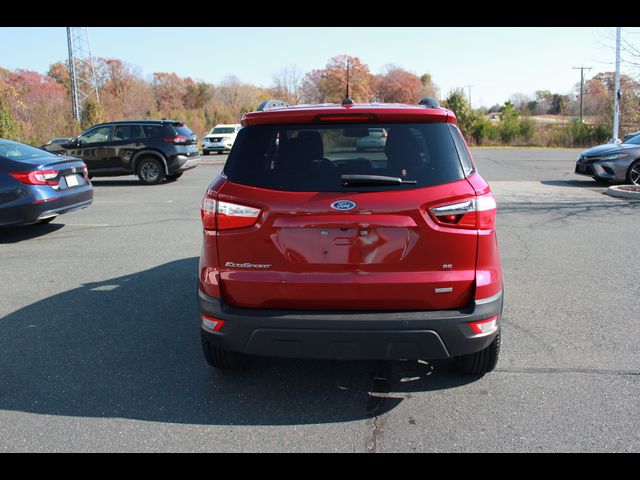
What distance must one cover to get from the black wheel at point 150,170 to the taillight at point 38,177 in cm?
778

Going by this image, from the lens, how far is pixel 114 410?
3.44m

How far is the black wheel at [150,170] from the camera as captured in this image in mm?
16234

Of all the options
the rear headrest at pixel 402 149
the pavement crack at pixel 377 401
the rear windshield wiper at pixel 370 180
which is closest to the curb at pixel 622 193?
the pavement crack at pixel 377 401

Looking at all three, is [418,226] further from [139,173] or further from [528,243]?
[139,173]

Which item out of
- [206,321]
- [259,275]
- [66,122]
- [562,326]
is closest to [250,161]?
[259,275]

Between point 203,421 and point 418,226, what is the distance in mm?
1690

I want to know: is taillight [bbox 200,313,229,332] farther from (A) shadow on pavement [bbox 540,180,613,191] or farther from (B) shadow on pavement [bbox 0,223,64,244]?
(A) shadow on pavement [bbox 540,180,613,191]

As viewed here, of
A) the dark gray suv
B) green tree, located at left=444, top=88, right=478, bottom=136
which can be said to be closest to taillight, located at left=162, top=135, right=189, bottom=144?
the dark gray suv

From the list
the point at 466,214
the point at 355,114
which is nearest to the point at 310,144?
the point at 355,114

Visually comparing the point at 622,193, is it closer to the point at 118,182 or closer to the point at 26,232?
the point at 26,232

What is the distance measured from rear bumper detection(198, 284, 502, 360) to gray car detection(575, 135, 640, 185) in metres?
12.7

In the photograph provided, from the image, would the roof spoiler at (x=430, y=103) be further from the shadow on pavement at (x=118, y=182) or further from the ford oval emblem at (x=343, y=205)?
the shadow on pavement at (x=118, y=182)

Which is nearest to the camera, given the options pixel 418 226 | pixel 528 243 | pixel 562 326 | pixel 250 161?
pixel 418 226
